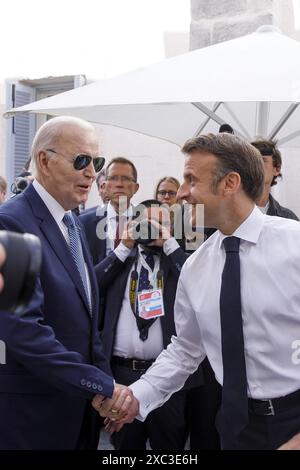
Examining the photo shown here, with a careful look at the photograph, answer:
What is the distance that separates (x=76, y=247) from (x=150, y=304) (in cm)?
91

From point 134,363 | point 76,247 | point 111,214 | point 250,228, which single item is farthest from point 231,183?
point 111,214

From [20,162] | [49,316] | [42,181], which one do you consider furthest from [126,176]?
[20,162]

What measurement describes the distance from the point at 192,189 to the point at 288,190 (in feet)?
15.4

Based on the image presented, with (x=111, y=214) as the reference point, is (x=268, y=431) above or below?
below

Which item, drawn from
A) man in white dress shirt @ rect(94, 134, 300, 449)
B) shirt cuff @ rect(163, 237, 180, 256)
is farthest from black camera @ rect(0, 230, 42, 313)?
shirt cuff @ rect(163, 237, 180, 256)

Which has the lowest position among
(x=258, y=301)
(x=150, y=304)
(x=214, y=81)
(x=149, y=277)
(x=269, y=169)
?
(x=150, y=304)

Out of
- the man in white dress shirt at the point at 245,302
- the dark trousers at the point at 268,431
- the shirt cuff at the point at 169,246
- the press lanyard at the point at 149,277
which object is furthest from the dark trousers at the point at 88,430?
the shirt cuff at the point at 169,246

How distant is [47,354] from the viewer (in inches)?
87.3

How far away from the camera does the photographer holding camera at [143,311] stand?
3355 mm

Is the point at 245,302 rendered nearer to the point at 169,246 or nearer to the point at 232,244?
the point at 232,244

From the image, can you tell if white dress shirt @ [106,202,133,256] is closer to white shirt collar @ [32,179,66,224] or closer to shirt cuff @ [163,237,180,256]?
shirt cuff @ [163,237,180,256]

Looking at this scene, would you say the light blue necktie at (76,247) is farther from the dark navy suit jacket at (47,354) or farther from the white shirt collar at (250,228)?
the white shirt collar at (250,228)

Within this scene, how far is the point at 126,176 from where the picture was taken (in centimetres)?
443
